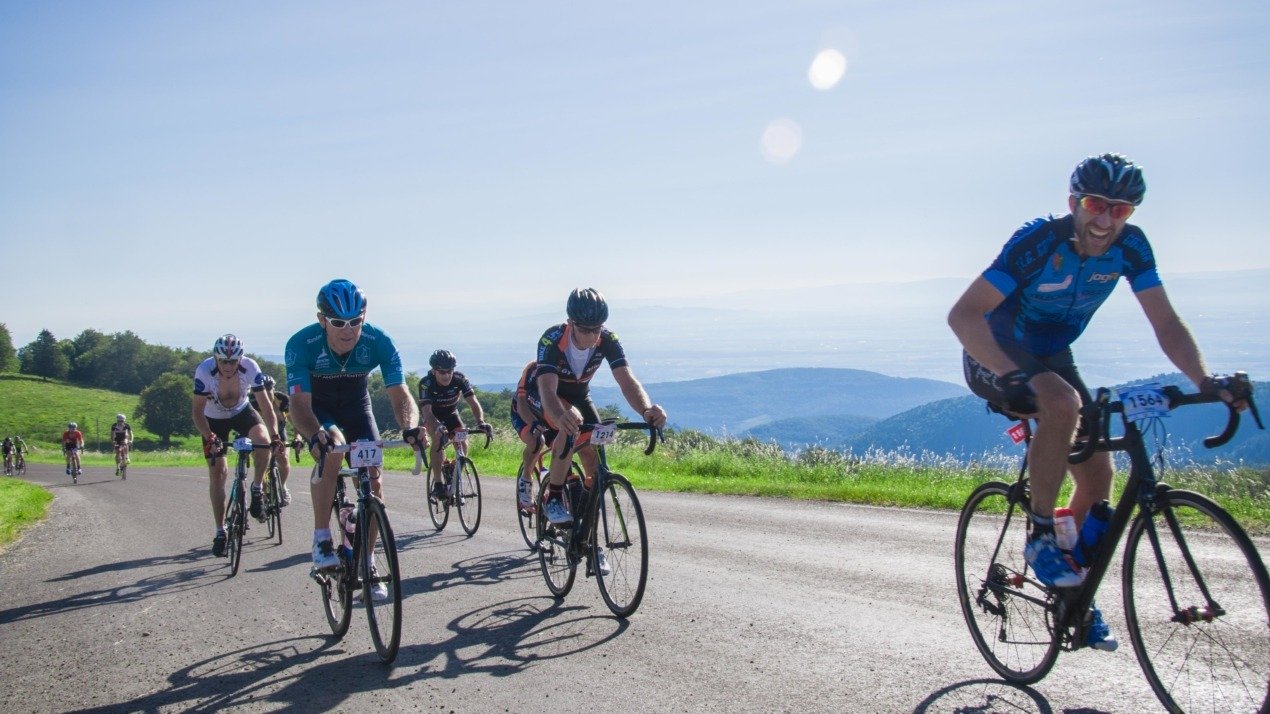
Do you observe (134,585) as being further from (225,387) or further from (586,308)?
(586,308)

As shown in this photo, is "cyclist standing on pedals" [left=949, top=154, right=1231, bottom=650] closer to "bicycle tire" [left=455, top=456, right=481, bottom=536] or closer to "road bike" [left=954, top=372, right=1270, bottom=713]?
"road bike" [left=954, top=372, right=1270, bottom=713]

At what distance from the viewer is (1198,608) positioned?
3777mm

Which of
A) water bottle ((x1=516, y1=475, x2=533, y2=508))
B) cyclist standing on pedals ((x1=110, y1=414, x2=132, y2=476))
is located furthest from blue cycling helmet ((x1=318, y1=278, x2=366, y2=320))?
cyclist standing on pedals ((x1=110, y1=414, x2=132, y2=476))

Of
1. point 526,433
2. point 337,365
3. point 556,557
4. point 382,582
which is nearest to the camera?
point 382,582

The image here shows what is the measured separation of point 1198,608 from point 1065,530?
1.97ft

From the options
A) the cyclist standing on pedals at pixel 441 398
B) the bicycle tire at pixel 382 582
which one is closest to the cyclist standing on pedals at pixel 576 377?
the bicycle tire at pixel 382 582

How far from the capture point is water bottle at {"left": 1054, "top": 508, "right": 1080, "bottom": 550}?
404 cm

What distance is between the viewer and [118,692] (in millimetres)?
5250

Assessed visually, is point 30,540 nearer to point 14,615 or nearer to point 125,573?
point 125,573

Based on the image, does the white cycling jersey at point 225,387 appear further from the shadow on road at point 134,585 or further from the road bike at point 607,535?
the road bike at point 607,535

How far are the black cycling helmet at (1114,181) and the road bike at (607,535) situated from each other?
3.19 metres

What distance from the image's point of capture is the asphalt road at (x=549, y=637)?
15.5 feet

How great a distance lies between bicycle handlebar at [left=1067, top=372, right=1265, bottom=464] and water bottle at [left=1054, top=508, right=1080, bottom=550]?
341 millimetres

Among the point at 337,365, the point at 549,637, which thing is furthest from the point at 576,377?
the point at 549,637
